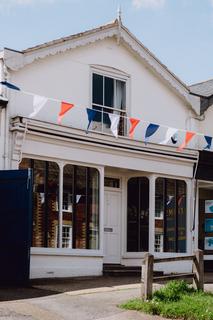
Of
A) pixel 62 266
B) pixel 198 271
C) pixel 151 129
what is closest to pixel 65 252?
pixel 62 266

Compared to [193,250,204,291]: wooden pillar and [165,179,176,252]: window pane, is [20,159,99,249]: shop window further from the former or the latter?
[193,250,204,291]: wooden pillar

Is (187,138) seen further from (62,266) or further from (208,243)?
(62,266)

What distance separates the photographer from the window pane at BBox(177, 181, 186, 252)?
725 inches

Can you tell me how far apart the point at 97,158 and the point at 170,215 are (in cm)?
345

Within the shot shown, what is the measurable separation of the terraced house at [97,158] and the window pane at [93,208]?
0.09ft

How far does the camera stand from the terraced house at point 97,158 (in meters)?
14.4

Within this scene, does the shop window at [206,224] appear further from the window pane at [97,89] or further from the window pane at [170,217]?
the window pane at [97,89]

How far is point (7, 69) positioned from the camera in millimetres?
14617

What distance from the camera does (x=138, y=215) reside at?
17938 mm

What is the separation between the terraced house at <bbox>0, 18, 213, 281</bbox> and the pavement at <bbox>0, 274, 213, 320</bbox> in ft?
3.15

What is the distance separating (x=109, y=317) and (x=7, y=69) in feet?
23.7

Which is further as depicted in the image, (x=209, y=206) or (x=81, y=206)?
(x=209, y=206)

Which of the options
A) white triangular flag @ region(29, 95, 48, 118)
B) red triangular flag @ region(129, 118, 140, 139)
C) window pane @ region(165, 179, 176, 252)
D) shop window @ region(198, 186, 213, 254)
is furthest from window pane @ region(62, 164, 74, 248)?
shop window @ region(198, 186, 213, 254)

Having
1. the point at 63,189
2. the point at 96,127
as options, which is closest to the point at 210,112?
the point at 96,127
